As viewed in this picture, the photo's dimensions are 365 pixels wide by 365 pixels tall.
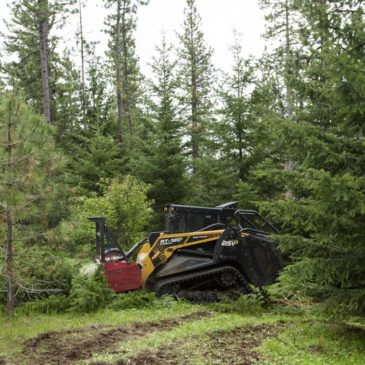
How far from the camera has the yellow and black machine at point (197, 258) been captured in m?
11.4

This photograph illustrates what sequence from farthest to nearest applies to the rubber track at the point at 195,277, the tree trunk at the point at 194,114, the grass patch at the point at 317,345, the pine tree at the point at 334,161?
the tree trunk at the point at 194,114, the rubber track at the point at 195,277, the pine tree at the point at 334,161, the grass patch at the point at 317,345

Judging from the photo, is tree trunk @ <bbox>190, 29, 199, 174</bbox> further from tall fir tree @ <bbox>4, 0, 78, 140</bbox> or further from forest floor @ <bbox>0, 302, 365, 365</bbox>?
forest floor @ <bbox>0, 302, 365, 365</bbox>

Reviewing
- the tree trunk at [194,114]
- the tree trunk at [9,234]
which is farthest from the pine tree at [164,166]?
the tree trunk at [9,234]

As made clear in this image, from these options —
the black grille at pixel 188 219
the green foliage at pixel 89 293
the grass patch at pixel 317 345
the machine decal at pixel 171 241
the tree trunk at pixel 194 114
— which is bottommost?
the grass patch at pixel 317 345

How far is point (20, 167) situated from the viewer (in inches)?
394

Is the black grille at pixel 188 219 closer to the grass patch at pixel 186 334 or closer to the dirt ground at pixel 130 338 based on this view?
the grass patch at pixel 186 334

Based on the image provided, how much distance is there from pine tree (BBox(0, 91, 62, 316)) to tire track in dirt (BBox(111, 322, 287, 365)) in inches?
179

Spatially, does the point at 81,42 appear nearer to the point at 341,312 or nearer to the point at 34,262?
the point at 34,262

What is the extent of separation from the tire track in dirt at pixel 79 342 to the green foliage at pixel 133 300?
64.4 inches

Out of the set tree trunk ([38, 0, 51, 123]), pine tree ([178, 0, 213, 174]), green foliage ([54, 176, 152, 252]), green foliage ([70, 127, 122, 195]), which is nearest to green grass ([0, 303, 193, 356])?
green foliage ([54, 176, 152, 252])

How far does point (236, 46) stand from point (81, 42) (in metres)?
16.0

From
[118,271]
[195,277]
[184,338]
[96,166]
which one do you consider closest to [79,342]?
[184,338]

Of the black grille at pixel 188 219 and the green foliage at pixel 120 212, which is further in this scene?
the green foliage at pixel 120 212

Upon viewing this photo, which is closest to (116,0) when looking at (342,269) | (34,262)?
(34,262)
